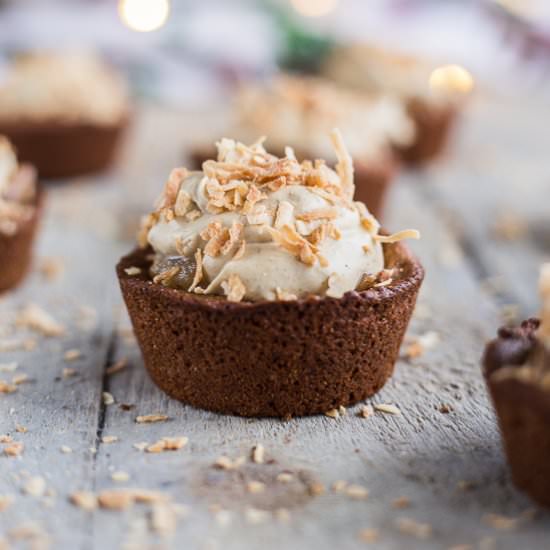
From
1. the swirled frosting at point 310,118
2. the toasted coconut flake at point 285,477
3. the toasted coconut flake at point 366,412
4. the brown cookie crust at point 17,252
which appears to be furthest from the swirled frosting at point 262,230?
the swirled frosting at point 310,118

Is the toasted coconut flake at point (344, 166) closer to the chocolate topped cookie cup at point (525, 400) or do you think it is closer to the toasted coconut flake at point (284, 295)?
the toasted coconut flake at point (284, 295)

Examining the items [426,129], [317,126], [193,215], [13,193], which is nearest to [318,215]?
[193,215]

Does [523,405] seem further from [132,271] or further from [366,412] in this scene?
[132,271]

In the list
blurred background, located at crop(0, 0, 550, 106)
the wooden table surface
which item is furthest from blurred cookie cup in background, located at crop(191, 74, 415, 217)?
blurred background, located at crop(0, 0, 550, 106)

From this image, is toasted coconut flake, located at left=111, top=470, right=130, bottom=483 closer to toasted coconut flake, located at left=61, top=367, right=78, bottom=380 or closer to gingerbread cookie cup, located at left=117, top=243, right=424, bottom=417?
gingerbread cookie cup, located at left=117, top=243, right=424, bottom=417

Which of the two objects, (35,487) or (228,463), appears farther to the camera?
(228,463)

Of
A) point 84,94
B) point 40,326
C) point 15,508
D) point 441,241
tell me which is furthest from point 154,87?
point 15,508
